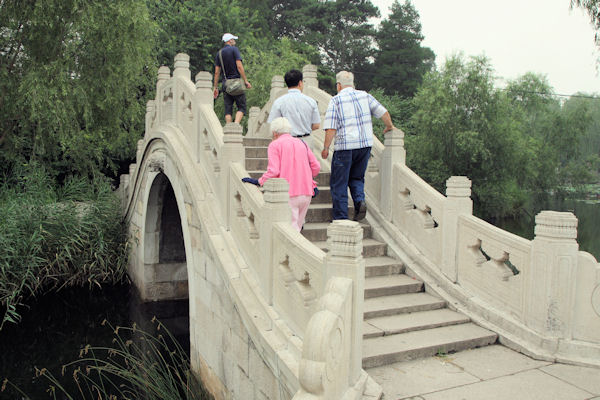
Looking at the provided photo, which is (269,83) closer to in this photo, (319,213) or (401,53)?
(319,213)

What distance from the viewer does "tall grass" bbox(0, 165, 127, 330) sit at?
9.79 meters

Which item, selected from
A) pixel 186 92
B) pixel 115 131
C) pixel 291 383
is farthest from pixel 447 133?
pixel 291 383

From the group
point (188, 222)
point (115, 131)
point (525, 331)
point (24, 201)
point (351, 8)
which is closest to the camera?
point (525, 331)

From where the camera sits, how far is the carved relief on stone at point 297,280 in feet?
13.1

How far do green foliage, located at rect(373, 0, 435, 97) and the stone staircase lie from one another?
2833 cm

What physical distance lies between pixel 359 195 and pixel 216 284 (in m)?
1.92

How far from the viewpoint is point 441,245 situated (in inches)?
204

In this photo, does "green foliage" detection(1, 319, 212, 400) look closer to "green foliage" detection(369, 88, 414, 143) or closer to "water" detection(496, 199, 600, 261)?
"water" detection(496, 199, 600, 261)

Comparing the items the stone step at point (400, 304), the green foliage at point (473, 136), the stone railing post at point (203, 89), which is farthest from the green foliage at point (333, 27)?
the stone step at point (400, 304)

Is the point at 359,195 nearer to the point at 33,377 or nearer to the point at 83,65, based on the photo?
the point at 33,377

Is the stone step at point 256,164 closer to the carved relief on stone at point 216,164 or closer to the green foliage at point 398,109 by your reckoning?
the carved relief on stone at point 216,164

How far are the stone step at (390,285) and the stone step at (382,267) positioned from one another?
52 mm

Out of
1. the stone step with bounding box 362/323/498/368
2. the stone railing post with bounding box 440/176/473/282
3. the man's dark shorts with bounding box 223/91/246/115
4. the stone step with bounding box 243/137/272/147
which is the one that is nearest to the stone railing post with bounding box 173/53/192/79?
the man's dark shorts with bounding box 223/91/246/115

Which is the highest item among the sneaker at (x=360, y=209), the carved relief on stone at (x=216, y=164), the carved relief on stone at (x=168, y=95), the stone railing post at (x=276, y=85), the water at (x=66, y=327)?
the stone railing post at (x=276, y=85)
